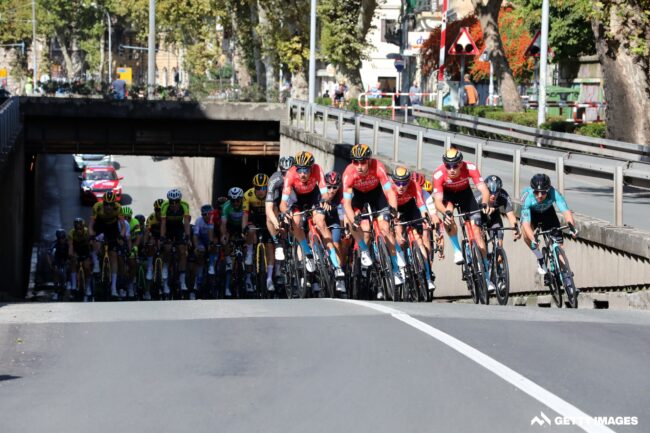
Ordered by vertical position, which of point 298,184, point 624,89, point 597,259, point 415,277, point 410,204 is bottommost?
point 415,277

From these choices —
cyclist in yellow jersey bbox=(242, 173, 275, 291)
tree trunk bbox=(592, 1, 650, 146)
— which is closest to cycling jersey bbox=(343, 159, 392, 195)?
cyclist in yellow jersey bbox=(242, 173, 275, 291)

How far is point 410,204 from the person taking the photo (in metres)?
17.4

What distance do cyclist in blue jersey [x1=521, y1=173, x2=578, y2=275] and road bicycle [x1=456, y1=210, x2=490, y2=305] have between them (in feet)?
2.27

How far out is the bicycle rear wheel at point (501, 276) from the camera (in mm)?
15727

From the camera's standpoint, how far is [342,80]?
64.8 metres

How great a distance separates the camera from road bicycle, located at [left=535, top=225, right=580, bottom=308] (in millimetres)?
→ 15148

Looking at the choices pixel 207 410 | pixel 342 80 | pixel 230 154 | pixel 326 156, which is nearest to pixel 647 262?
pixel 207 410

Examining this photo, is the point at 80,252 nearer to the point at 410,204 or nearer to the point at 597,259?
the point at 410,204

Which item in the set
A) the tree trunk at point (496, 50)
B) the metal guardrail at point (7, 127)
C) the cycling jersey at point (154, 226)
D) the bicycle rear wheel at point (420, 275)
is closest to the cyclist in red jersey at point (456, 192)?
the bicycle rear wheel at point (420, 275)

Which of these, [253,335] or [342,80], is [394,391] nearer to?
[253,335]

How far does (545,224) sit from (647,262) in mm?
1549

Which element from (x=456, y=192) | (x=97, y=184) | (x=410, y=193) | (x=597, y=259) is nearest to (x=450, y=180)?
(x=456, y=192)

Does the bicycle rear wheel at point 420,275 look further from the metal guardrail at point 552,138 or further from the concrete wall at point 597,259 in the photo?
the metal guardrail at point 552,138

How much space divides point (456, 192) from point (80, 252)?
11.9 meters
